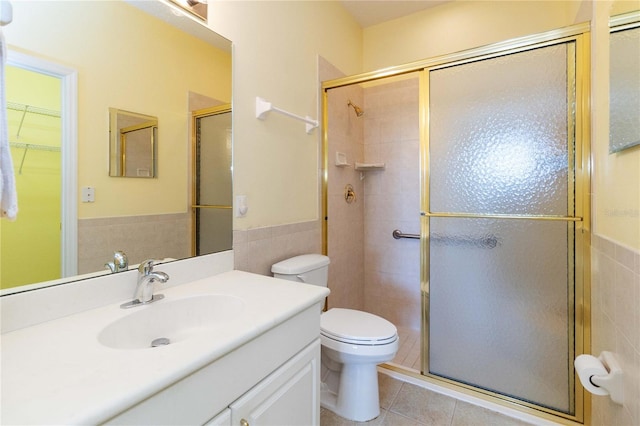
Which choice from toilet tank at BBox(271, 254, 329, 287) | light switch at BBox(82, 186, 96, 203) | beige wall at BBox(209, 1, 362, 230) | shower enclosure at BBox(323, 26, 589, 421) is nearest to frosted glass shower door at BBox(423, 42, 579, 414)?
shower enclosure at BBox(323, 26, 589, 421)

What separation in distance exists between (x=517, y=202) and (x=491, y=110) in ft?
1.77

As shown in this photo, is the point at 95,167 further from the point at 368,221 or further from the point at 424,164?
the point at 368,221

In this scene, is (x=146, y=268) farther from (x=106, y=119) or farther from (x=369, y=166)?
(x=369, y=166)

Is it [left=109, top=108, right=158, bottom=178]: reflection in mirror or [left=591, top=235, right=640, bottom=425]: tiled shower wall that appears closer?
[left=591, top=235, right=640, bottom=425]: tiled shower wall

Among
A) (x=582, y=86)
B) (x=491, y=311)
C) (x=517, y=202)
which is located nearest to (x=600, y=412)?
(x=491, y=311)

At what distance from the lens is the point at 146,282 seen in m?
1.01

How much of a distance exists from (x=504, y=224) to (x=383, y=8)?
6.40ft

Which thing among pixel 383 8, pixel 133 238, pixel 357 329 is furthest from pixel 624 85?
pixel 383 8

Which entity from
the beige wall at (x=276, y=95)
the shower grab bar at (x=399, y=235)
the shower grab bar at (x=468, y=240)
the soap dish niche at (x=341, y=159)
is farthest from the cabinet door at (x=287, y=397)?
the shower grab bar at (x=399, y=235)

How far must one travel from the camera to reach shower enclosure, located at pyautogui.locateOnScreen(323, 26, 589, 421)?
4.89 feet

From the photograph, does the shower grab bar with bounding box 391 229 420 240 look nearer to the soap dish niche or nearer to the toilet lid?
the soap dish niche

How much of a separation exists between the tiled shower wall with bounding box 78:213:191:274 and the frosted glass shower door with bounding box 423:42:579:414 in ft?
4.55

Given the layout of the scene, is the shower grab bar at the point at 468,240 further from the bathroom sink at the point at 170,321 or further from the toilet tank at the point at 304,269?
the bathroom sink at the point at 170,321

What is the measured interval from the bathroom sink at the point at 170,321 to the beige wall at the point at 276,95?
0.47 meters
